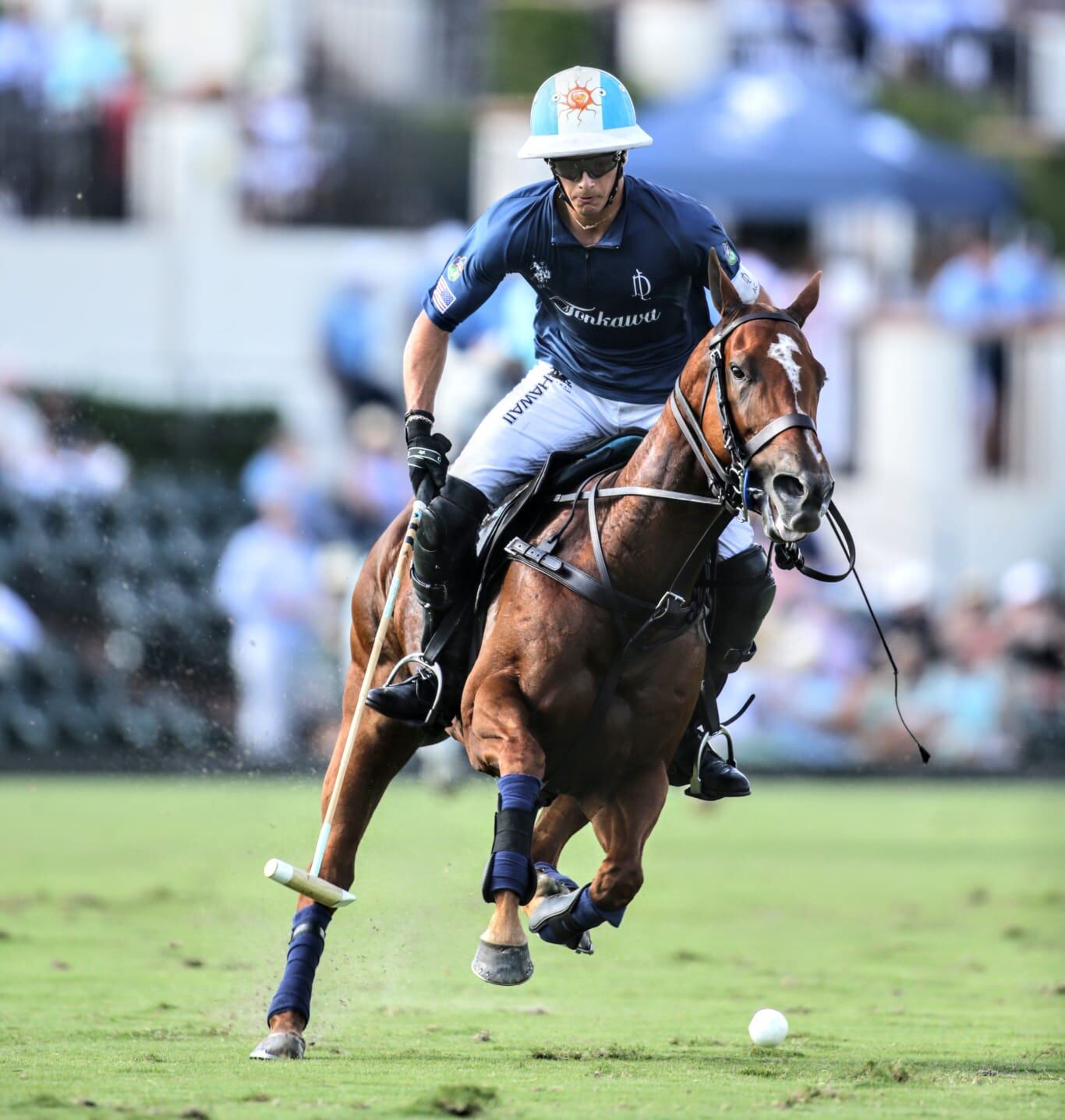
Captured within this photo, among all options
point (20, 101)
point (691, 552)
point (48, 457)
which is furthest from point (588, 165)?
point (20, 101)

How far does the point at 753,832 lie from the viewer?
1513 cm

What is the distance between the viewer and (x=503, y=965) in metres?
6.44

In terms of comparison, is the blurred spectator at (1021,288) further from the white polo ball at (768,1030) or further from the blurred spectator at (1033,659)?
the white polo ball at (768,1030)

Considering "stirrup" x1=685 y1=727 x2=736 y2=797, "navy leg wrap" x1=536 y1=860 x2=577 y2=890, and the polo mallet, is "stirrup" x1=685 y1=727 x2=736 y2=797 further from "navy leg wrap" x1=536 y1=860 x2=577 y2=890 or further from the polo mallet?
the polo mallet

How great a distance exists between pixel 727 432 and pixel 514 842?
130cm

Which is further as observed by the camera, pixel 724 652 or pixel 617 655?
pixel 724 652

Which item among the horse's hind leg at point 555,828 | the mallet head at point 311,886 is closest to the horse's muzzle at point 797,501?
the horse's hind leg at point 555,828

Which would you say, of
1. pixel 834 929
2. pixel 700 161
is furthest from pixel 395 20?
pixel 834 929

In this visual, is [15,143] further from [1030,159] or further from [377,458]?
[1030,159]

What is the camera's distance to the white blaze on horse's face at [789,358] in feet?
20.5

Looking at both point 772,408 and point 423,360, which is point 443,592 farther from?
point 772,408

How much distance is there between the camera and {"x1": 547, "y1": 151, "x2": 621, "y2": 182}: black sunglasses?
267 inches

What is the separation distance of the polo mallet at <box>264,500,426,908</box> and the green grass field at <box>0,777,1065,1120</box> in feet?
1.54

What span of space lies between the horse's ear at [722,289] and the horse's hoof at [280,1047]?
2493 millimetres
